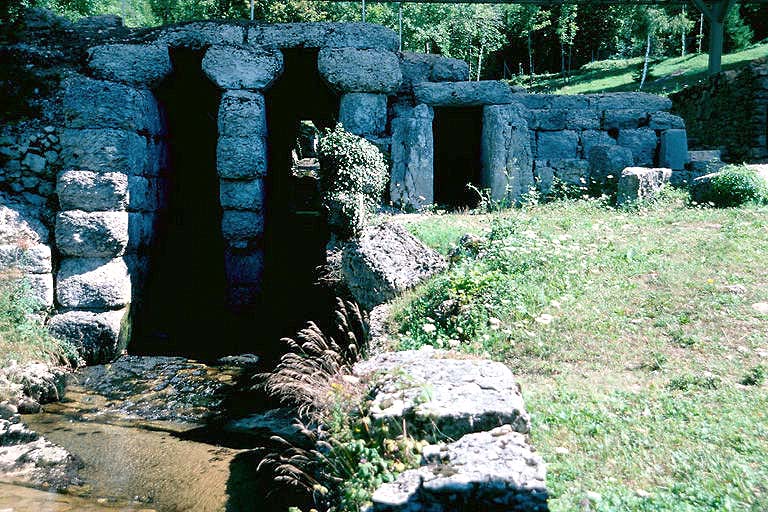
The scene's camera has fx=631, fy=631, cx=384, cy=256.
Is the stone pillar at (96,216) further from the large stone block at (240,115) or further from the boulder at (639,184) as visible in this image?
the boulder at (639,184)

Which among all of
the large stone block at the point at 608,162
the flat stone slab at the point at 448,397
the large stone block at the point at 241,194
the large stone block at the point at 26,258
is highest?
the large stone block at the point at 608,162

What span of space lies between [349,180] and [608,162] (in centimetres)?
493

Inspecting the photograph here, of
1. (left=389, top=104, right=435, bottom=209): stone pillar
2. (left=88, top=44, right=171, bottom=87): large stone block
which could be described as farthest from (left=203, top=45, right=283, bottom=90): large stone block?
(left=389, top=104, right=435, bottom=209): stone pillar

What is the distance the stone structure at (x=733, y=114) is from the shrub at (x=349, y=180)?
33.4 feet

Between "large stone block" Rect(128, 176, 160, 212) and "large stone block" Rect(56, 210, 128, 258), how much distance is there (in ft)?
1.93

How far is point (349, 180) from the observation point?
28.0 feet

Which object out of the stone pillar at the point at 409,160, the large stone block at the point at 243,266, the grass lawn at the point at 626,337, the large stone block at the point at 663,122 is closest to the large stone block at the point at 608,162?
the large stone block at the point at 663,122

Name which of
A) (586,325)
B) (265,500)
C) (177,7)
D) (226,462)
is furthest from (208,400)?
(177,7)

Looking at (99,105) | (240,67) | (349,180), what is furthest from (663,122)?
(99,105)

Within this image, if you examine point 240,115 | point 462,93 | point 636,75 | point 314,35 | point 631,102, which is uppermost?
point 636,75

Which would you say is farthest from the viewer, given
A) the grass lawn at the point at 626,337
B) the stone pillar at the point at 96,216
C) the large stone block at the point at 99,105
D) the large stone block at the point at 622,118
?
the large stone block at the point at 622,118

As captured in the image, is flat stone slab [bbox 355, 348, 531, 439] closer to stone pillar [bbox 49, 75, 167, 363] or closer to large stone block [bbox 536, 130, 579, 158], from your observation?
stone pillar [bbox 49, 75, 167, 363]

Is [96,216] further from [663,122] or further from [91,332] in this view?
[663,122]

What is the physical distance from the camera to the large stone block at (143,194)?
9.18m
